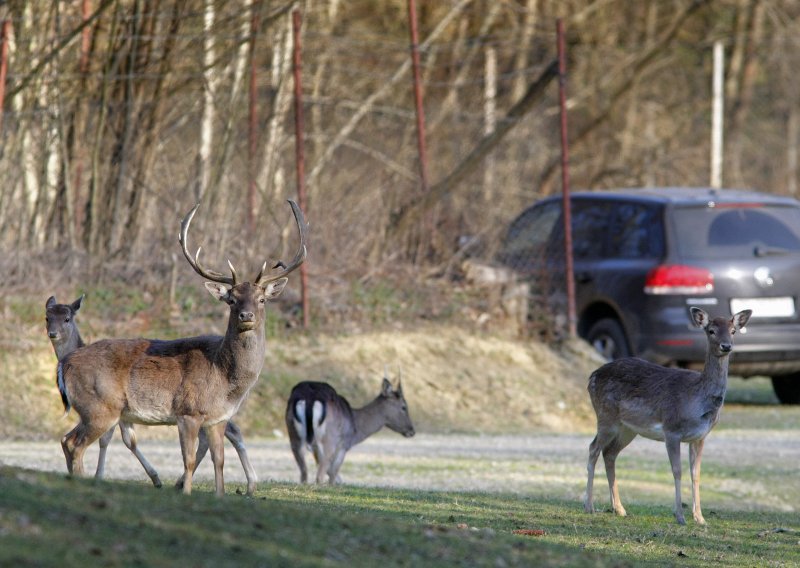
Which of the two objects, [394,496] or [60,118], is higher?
[60,118]

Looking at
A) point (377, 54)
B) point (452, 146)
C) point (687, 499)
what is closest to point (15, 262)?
point (452, 146)

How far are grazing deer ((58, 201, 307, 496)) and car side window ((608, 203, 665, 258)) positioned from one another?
26.9 feet

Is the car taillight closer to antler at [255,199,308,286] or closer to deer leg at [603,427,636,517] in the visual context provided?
deer leg at [603,427,636,517]

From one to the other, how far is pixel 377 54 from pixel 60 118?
14.3 m

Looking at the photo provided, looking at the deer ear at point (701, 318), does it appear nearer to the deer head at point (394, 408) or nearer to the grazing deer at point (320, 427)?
the grazing deer at point (320, 427)

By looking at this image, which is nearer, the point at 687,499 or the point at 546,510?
the point at 546,510

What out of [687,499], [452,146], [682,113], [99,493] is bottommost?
[687,499]

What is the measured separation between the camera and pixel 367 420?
44.7 ft

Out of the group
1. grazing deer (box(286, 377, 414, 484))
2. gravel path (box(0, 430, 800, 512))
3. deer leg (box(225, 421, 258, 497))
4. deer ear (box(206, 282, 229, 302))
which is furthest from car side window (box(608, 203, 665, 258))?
deer ear (box(206, 282, 229, 302))

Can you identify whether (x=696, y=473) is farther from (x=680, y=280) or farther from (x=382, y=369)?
(x=382, y=369)

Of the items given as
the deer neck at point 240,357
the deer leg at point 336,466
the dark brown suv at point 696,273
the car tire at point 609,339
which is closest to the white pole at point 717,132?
the car tire at point 609,339

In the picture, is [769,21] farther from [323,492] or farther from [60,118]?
[323,492]

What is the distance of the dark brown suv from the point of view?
54.2 feet

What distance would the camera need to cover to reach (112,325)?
1647 centimetres
